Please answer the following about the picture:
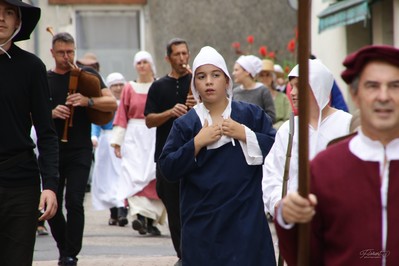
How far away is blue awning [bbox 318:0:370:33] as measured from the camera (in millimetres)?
17156

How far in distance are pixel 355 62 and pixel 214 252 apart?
3078 millimetres

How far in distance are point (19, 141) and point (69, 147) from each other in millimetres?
3424

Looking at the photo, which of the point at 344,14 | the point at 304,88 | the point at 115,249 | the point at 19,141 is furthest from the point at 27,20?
the point at 344,14

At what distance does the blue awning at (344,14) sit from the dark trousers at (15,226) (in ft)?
36.8

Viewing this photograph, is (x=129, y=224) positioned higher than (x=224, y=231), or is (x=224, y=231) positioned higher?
(x=224, y=231)

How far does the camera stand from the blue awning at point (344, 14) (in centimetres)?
1716

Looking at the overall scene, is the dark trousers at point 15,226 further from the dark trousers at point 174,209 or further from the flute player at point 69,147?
the dark trousers at point 174,209

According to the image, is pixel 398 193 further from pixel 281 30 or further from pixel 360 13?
pixel 281 30

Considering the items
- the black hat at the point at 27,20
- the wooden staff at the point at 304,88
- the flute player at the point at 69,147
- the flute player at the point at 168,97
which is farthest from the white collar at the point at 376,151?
the flute player at the point at 168,97

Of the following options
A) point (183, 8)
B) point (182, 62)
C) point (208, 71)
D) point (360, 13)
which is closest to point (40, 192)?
point (208, 71)

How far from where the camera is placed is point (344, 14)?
18203mm

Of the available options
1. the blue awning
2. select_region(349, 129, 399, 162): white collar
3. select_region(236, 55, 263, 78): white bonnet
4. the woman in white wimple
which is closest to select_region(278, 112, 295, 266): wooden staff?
select_region(349, 129, 399, 162): white collar

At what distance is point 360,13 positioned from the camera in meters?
17.2

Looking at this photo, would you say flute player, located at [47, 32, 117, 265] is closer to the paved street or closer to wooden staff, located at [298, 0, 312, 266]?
the paved street
